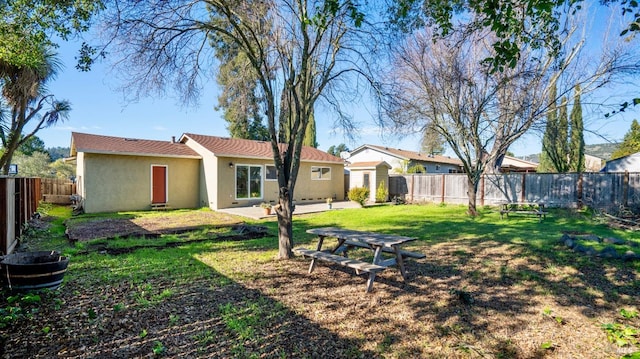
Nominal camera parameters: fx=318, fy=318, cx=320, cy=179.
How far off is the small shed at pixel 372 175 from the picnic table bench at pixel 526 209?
22.8ft

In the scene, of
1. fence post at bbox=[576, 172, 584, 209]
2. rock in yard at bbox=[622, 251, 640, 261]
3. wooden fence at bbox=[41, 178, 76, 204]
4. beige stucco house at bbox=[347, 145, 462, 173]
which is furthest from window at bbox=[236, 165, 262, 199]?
fence post at bbox=[576, 172, 584, 209]

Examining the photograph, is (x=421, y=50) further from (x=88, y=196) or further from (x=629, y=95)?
(x=88, y=196)

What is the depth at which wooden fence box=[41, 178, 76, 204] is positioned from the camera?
15734 mm

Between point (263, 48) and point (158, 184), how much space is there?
10.8 m

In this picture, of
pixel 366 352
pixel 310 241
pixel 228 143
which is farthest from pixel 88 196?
pixel 366 352

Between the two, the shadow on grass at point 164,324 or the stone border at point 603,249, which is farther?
the stone border at point 603,249

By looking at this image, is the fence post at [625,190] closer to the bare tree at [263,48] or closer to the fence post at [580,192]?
the fence post at [580,192]

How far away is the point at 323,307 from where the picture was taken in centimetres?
394

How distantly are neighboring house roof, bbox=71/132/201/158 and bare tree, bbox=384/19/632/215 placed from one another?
35.0 ft

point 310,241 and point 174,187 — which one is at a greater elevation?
point 174,187

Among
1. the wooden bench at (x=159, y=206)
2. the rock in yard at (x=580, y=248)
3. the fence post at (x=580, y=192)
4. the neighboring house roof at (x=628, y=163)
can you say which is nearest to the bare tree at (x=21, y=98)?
the wooden bench at (x=159, y=206)

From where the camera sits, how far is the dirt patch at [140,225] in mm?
8359

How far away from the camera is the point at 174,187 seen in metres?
15.1

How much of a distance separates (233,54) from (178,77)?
1.60m
